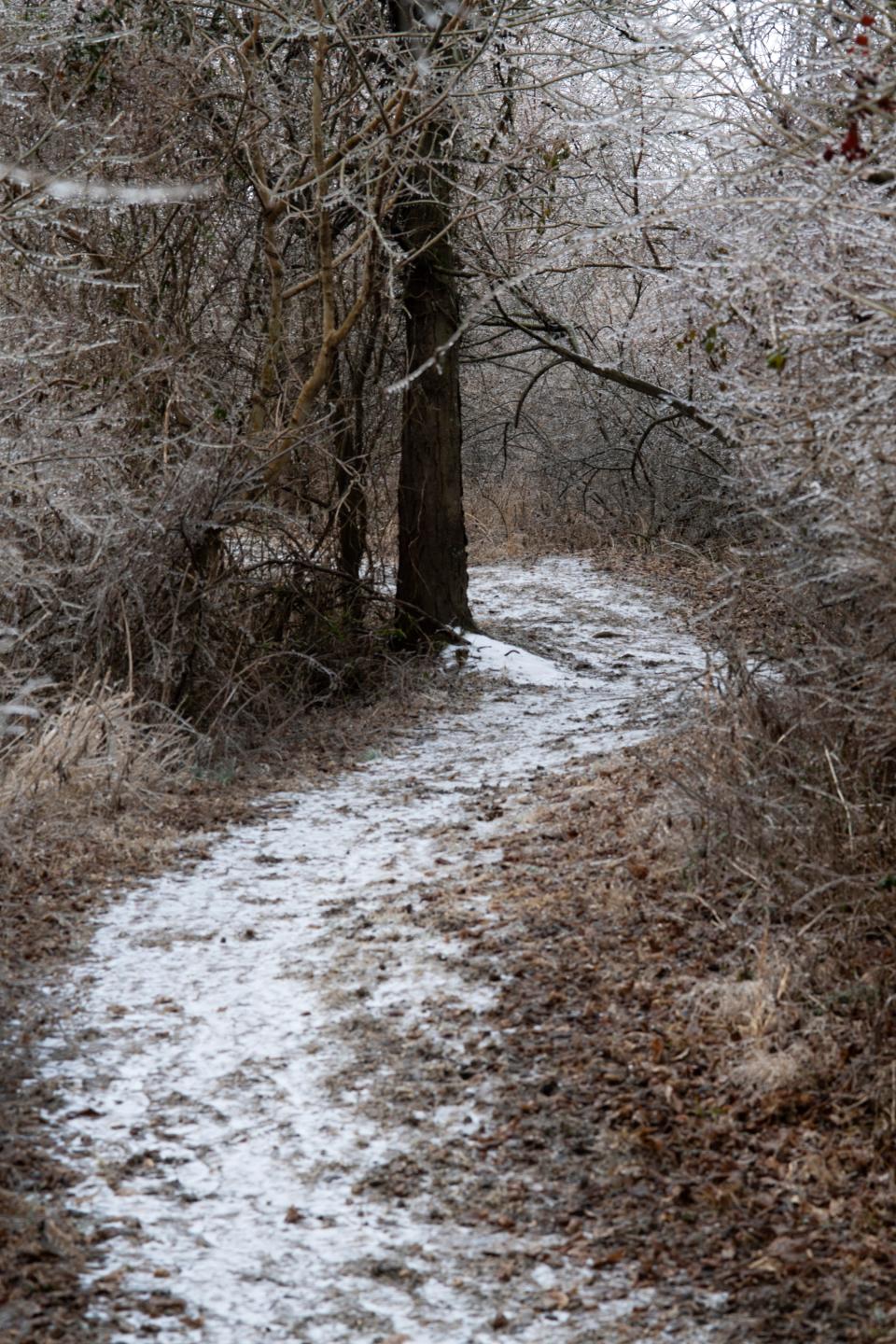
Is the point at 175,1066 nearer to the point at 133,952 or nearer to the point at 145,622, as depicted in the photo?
the point at 133,952

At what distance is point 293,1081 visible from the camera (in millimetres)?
4301

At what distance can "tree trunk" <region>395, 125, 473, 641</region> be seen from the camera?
9633 mm

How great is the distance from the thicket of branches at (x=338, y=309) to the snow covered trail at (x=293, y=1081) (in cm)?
108

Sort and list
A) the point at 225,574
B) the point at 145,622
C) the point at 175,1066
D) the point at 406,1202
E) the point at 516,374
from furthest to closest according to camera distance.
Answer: the point at 516,374 < the point at 225,574 < the point at 145,622 < the point at 175,1066 < the point at 406,1202

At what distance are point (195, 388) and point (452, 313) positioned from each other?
2.06m

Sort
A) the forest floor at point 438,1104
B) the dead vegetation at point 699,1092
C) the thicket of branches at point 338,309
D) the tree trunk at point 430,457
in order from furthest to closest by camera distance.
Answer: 1. the tree trunk at point 430,457
2. the thicket of branches at point 338,309
3. the dead vegetation at point 699,1092
4. the forest floor at point 438,1104

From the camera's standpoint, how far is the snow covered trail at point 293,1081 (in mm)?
3285

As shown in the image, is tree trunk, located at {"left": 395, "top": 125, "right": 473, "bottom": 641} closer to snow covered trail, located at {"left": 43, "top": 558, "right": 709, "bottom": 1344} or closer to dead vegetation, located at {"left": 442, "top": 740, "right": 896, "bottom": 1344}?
snow covered trail, located at {"left": 43, "top": 558, "right": 709, "bottom": 1344}

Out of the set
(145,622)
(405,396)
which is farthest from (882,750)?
(405,396)

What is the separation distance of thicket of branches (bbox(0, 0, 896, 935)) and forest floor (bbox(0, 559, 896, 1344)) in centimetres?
71

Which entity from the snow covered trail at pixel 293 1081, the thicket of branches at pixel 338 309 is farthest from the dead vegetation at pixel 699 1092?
the thicket of branches at pixel 338 309

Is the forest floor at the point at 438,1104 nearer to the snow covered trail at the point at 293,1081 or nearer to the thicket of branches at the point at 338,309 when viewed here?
the snow covered trail at the point at 293,1081

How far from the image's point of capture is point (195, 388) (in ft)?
28.2

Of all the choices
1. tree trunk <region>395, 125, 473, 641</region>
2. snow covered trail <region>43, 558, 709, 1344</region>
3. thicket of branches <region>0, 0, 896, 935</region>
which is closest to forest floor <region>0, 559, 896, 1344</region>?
snow covered trail <region>43, 558, 709, 1344</region>
